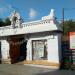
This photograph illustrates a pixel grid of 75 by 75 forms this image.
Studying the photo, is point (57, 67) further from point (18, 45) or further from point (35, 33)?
point (18, 45)

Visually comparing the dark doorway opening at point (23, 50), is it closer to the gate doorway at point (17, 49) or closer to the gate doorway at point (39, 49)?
the gate doorway at point (17, 49)

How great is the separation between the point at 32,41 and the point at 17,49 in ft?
9.99

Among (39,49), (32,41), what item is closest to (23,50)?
(32,41)

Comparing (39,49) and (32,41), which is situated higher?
(32,41)

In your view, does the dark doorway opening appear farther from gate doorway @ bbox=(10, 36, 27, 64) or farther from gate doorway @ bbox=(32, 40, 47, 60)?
gate doorway @ bbox=(32, 40, 47, 60)

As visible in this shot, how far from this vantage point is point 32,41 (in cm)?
2255

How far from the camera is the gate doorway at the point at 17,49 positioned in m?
24.2

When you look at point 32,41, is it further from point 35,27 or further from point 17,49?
point 17,49

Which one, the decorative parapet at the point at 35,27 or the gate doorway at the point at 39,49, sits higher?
the decorative parapet at the point at 35,27

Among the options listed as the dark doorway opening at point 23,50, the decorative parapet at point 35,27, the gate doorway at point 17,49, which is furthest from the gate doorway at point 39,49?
the gate doorway at point 17,49

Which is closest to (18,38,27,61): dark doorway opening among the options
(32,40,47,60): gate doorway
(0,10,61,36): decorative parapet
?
(0,10,61,36): decorative parapet

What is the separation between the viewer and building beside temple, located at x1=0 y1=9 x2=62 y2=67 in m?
20.3

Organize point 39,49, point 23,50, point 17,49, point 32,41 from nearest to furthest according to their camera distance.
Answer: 1. point 39,49
2. point 32,41
3. point 23,50
4. point 17,49

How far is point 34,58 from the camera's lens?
22297 millimetres
